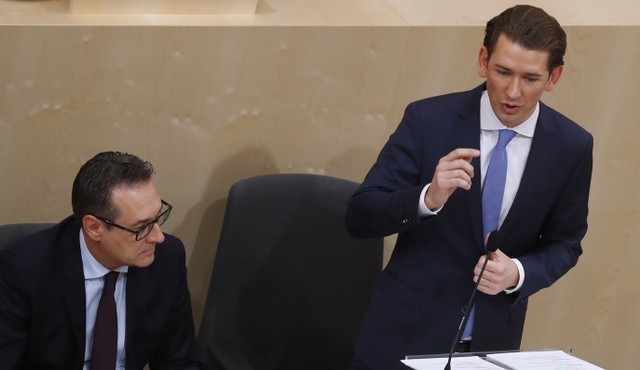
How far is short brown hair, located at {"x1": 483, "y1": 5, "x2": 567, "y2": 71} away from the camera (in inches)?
117

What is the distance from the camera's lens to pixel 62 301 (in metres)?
3.19

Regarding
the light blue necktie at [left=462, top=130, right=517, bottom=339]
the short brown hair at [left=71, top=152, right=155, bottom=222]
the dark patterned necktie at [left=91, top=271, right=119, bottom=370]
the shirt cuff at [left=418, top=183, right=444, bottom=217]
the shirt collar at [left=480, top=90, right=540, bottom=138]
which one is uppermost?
the shirt collar at [left=480, top=90, right=540, bottom=138]

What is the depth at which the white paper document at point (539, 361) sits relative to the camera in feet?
8.89

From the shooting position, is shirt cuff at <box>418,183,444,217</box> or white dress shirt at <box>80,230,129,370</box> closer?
shirt cuff at <box>418,183,444,217</box>

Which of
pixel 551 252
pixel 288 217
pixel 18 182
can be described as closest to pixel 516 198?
pixel 551 252

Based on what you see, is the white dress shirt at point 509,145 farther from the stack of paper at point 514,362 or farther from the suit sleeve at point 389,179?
the stack of paper at point 514,362

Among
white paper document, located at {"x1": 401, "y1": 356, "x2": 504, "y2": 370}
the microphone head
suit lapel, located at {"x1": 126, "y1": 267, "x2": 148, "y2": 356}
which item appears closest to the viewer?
white paper document, located at {"x1": 401, "y1": 356, "x2": 504, "y2": 370}

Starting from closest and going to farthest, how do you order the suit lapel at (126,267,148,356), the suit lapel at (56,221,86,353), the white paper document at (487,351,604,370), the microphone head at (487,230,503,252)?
the white paper document at (487,351,604,370)
the microphone head at (487,230,503,252)
the suit lapel at (56,221,86,353)
the suit lapel at (126,267,148,356)

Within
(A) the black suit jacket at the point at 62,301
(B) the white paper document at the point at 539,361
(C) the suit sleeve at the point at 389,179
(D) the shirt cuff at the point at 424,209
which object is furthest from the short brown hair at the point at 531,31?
(A) the black suit jacket at the point at 62,301

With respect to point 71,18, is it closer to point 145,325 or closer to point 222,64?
point 222,64

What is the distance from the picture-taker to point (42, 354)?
3227 mm

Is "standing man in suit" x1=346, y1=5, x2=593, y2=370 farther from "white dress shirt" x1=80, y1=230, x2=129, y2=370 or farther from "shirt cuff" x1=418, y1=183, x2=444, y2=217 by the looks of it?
"white dress shirt" x1=80, y1=230, x2=129, y2=370

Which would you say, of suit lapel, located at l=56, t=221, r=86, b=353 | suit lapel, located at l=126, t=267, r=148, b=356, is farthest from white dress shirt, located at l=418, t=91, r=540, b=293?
suit lapel, located at l=56, t=221, r=86, b=353

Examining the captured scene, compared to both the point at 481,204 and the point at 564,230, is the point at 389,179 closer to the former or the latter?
the point at 481,204
